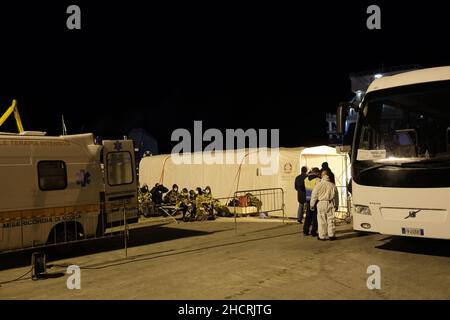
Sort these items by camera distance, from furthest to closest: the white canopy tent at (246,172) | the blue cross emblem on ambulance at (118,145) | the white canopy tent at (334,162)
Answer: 1. the white canopy tent at (246,172)
2. the white canopy tent at (334,162)
3. the blue cross emblem on ambulance at (118,145)

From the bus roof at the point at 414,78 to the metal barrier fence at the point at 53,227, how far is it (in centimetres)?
612

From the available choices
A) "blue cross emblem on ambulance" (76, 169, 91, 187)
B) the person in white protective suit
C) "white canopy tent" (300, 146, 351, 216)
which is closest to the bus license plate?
the person in white protective suit

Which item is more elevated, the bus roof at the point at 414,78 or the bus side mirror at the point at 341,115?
the bus roof at the point at 414,78

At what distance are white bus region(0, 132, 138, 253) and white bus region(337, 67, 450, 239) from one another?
536cm

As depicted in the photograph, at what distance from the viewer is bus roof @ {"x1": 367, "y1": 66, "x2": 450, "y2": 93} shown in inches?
317

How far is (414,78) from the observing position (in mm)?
8406

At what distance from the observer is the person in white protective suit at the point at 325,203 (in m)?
10.6

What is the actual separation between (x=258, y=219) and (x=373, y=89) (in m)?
8.00

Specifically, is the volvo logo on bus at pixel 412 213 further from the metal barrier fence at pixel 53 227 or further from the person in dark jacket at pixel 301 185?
the metal barrier fence at pixel 53 227

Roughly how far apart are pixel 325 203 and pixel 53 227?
622cm

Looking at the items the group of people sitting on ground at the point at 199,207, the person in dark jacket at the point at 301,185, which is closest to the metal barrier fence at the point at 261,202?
the group of people sitting on ground at the point at 199,207

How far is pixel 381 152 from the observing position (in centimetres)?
829
